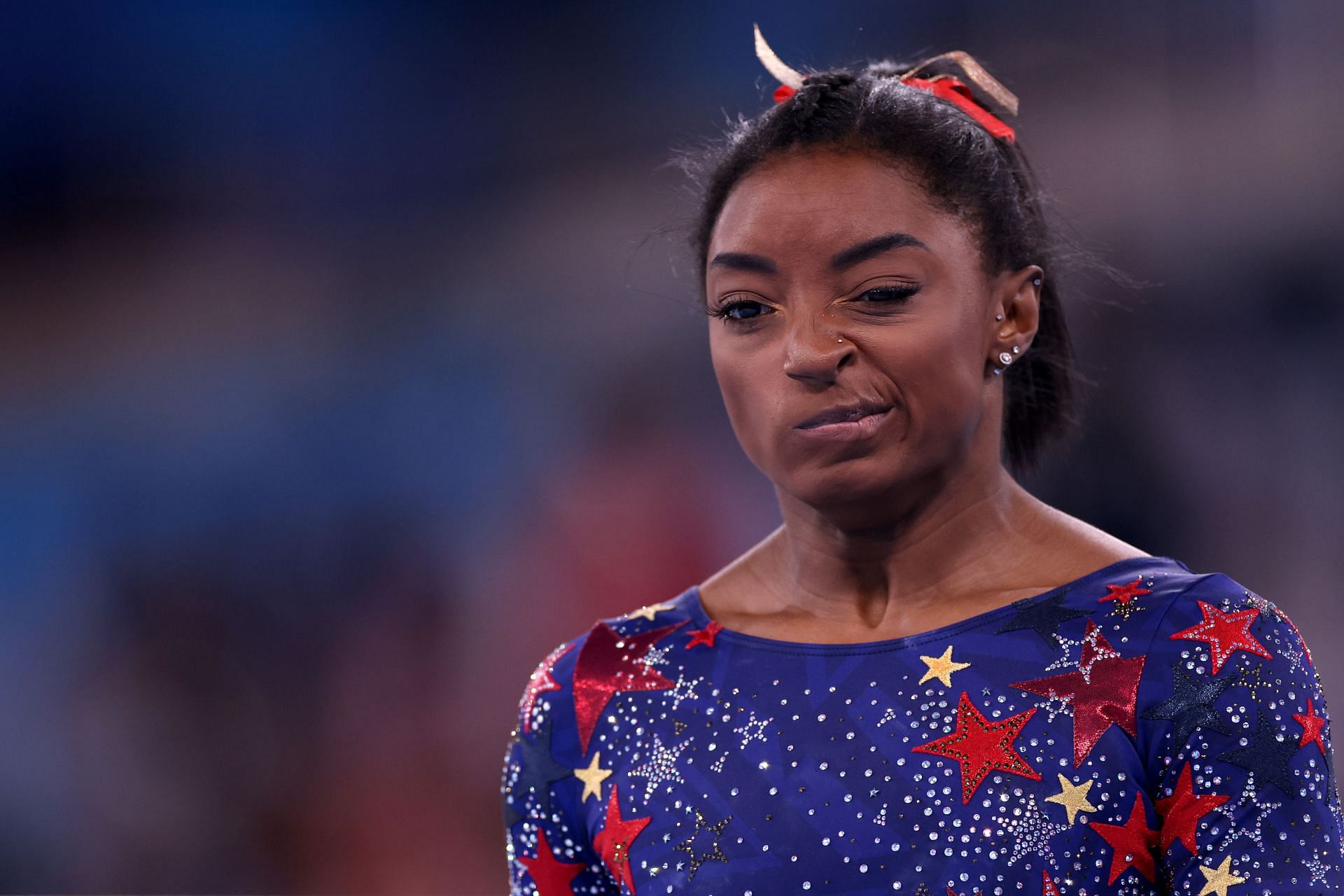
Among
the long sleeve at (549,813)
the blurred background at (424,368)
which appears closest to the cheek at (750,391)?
the long sleeve at (549,813)

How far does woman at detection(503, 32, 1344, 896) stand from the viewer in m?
1.10

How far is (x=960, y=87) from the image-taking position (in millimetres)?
1445

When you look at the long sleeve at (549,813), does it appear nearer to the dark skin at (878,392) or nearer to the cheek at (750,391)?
the dark skin at (878,392)

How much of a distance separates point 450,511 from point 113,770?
34.1 inches

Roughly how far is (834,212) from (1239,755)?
568 mm

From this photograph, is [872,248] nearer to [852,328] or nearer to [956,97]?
[852,328]

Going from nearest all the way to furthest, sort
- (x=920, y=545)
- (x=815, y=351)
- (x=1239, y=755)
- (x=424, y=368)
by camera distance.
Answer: (x=1239, y=755)
(x=815, y=351)
(x=920, y=545)
(x=424, y=368)

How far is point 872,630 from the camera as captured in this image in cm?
131

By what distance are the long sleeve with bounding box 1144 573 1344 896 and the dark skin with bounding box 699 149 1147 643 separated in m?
0.14

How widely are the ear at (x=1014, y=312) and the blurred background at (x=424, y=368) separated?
1.21 meters

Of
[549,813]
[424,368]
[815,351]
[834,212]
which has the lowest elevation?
[549,813]

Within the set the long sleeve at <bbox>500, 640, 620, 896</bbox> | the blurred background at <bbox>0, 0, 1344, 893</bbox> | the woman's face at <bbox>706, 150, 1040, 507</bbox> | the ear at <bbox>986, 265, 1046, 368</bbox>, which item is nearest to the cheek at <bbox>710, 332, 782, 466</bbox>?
the woman's face at <bbox>706, 150, 1040, 507</bbox>

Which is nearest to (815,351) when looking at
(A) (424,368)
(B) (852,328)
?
(B) (852,328)

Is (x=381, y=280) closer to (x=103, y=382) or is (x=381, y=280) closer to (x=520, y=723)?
(x=103, y=382)
